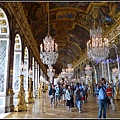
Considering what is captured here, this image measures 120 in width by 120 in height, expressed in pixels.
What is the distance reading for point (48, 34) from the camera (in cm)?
795

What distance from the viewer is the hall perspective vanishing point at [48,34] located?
6.96 meters

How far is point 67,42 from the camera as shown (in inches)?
965

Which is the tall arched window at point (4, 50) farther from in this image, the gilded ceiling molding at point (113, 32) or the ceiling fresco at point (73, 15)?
the gilded ceiling molding at point (113, 32)

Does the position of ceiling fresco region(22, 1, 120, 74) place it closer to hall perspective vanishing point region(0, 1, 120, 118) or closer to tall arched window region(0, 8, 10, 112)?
hall perspective vanishing point region(0, 1, 120, 118)

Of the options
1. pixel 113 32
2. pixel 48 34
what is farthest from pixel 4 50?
pixel 113 32

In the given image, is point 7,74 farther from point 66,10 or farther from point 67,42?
point 67,42

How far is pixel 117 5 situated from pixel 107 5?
1.20 meters

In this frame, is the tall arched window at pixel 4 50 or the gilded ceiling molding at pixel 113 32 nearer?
the tall arched window at pixel 4 50

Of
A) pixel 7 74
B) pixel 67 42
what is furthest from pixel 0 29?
pixel 67 42

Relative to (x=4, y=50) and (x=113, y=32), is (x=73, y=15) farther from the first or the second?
(x=4, y=50)

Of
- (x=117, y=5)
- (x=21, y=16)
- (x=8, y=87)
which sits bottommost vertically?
(x=8, y=87)

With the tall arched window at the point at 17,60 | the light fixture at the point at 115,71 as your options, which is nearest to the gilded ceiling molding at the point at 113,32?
the light fixture at the point at 115,71

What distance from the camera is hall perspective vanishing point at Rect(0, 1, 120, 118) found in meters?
6.96

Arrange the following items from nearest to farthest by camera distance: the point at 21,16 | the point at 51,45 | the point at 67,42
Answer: the point at 51,45, the point at 21,16, the point at 67,42
